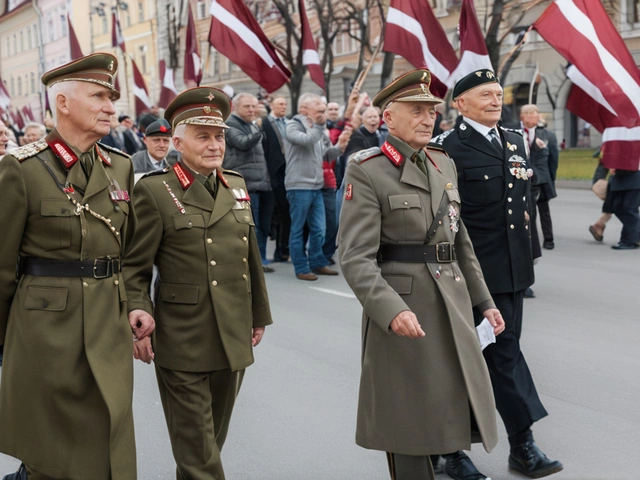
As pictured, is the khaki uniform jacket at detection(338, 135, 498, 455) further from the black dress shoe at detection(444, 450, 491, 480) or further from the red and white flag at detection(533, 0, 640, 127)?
the red and white flag at detection(533, 0, 640, 127)

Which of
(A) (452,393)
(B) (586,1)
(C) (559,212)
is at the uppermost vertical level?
(B) (586,1)

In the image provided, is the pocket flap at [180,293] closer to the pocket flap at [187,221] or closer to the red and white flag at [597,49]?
the pocket flap at [187,221]

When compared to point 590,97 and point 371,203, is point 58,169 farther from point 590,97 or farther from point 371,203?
point 590,97

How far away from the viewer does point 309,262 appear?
11.3 metres

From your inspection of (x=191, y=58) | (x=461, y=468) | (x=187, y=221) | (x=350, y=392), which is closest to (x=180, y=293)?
(x=187, y=221)

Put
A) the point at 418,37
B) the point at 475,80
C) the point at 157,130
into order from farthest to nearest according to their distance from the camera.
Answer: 1. the point at 418,37
2. the point at 157,130
3. the point at 475,80

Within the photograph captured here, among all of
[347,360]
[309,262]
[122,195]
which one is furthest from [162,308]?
[309,262]

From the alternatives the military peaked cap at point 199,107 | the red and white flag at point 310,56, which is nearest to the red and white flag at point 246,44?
the red and white flag at point 310,56

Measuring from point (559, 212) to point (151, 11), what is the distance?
166 feet

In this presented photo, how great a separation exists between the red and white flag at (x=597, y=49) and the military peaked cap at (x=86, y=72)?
4.85m

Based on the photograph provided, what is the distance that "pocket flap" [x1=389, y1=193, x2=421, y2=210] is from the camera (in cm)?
397

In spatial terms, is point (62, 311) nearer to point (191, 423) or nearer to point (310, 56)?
point (191, 423)

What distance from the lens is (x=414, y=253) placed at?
3.98 m

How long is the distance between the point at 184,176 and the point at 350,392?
2431mm
